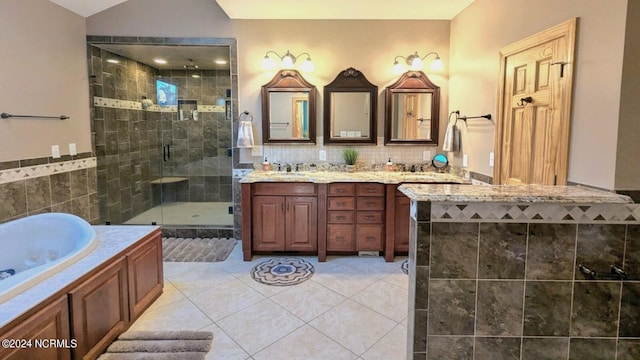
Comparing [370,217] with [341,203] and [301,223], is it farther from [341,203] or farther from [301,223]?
[301,223]

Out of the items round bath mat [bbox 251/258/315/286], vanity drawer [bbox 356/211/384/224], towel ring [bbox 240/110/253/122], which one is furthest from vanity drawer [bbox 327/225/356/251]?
towel ring [bbox 240/110/253/122]

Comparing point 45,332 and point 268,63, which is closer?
point 45,332

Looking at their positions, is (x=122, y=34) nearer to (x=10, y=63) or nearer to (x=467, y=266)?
(x=10, y=63)

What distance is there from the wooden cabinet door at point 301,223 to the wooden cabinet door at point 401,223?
862 mm

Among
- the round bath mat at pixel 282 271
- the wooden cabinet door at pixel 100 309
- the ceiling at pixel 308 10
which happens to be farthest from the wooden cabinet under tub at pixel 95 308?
the ceiling at pixel 308 10

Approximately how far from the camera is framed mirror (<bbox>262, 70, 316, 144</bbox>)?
422 cm

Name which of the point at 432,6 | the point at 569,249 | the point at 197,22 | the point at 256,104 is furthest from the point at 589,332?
the point at 197,22

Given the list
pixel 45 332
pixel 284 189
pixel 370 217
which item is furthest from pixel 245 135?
pixel 45 332

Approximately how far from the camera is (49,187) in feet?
11.8

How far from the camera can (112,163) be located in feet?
15.7

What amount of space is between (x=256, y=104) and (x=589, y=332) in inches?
145

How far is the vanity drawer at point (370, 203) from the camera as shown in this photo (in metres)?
3.82

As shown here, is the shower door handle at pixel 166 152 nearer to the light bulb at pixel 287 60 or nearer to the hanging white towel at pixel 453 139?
the light bulb at pixel 287 60

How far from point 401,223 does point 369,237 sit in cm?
38
